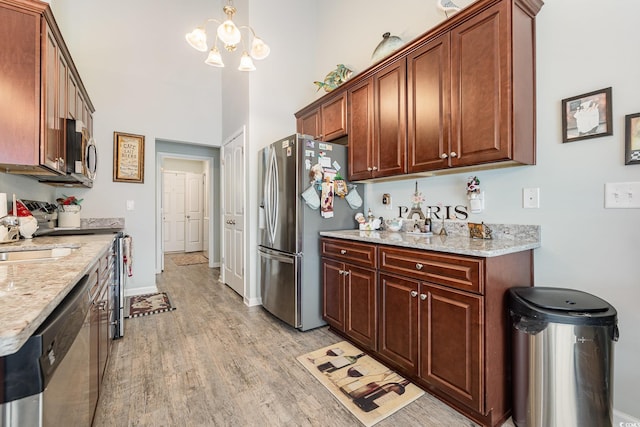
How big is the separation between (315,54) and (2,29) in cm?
308

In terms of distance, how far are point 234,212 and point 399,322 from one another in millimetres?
2738

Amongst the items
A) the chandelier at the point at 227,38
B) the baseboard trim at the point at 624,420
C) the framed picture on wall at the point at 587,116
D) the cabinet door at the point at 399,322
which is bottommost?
the baseboard trim at the point at 624,420

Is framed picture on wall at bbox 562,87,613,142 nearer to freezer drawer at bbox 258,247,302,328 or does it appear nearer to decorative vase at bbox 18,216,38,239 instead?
freezer drawer at bbox 258,247,302,328

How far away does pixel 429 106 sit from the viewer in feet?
6.61

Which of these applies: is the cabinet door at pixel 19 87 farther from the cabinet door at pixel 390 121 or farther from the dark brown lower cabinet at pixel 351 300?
the cabinet door at pixel 390 121

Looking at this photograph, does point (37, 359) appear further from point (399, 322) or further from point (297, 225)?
point (297, 225)

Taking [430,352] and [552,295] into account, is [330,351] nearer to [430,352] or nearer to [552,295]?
[430,352]

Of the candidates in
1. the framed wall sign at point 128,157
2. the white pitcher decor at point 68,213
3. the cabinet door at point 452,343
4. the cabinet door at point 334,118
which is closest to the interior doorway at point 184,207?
the framed wall sign at point 128,157

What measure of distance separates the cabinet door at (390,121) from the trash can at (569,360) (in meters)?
1.28

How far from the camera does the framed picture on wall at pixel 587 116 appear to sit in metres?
1.51

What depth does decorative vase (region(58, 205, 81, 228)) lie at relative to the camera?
3035 millimetres

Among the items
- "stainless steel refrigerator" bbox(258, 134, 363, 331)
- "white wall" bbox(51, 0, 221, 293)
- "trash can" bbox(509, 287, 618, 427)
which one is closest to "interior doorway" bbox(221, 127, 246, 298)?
"white wall" bbox(51, 0, 221, 293)

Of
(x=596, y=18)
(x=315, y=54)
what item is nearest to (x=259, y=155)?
(x=315, y=54)

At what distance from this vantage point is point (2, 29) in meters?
1.51
